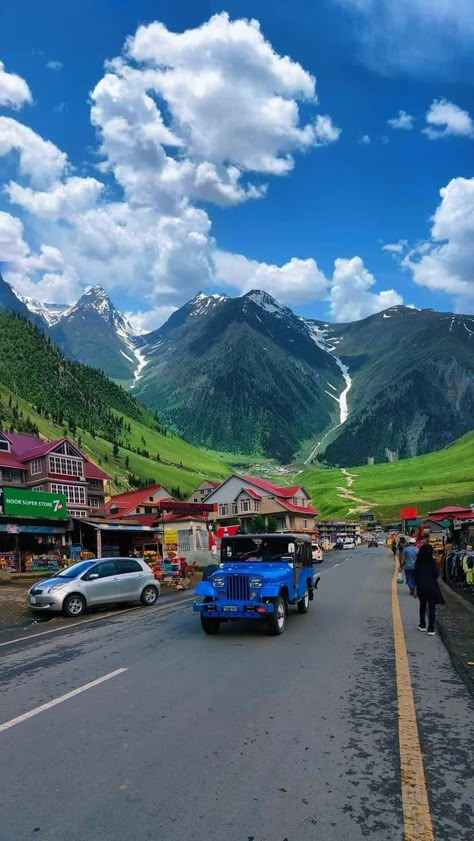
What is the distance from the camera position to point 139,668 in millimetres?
8977

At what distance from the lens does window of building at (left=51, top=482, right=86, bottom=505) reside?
218 ft

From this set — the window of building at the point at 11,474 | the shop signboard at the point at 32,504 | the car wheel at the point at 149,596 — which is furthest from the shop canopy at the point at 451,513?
the window of building at the point at 11,474

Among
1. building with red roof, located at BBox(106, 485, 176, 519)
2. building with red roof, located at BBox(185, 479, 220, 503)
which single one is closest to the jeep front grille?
building with red roof, located at BBox(106, 485, 176, 519)

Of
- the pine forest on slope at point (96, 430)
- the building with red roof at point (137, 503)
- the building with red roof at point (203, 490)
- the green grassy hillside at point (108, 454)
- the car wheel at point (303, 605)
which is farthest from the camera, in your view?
the pine forest on slope at point (96, 430)

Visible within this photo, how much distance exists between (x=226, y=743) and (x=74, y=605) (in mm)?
11932

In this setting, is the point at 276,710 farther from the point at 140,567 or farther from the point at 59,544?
the point at 59,544

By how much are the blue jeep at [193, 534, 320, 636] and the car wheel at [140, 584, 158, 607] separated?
5464 millimetres

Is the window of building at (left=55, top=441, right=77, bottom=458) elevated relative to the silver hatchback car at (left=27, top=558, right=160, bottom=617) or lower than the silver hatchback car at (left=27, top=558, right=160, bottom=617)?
elevated

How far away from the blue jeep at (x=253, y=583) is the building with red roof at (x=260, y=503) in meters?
75.2

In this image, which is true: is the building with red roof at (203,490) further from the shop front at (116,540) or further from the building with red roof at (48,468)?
the shop front at (116,540)

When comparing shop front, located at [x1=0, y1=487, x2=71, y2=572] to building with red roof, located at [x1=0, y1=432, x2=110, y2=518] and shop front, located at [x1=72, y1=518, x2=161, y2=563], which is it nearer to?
shop front, located at [x1=72, y1=518, x2=161, y2=563]

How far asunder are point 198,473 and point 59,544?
143991 mm

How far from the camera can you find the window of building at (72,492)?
218 ft

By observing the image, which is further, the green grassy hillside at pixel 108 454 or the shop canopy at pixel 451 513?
the green grassy hillside at pixel 108 454
